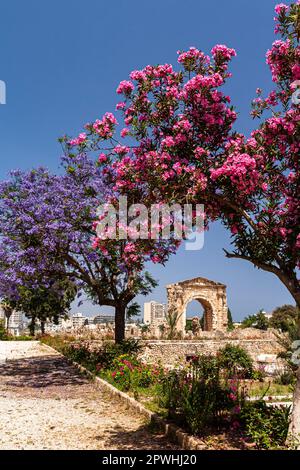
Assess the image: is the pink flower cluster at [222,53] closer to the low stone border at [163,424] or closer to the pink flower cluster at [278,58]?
the pink flower cluster at [278,58]

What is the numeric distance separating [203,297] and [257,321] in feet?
80.4

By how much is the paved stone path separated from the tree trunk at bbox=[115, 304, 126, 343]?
241cm

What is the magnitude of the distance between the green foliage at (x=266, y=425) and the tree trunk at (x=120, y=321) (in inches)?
378

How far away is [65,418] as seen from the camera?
9.58 m

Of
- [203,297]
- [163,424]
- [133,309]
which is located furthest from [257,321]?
[163,424]

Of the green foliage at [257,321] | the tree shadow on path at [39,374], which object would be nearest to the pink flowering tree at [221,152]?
the tree shadow on path at [39,374]

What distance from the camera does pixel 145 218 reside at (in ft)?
25.8

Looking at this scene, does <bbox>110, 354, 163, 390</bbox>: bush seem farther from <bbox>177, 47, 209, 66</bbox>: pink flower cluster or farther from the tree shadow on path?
<bbox>177, 47, 209, 66</bbox>: pink flower cluster

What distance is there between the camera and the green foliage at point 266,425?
269 inches

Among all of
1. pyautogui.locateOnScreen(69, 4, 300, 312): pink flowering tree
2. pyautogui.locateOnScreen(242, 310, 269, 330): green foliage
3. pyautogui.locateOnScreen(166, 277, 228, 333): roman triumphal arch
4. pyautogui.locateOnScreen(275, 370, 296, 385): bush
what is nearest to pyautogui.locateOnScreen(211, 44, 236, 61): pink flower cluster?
pyautogui.locateOnScreen(69, 4, 300, 312): pink flowering tree

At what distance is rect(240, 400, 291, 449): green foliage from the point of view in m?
6.84
